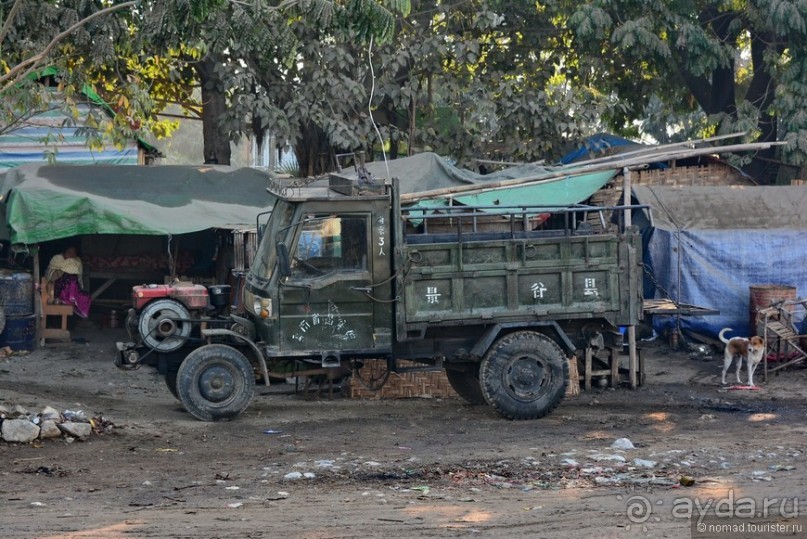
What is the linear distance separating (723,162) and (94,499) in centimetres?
1314

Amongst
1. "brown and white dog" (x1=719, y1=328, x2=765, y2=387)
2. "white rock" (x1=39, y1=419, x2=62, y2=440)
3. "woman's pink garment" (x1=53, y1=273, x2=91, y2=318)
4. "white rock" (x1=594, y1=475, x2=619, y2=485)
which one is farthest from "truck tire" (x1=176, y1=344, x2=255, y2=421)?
"woman's pink garment" (x1=53, y1=273, x2=91, y2=318)

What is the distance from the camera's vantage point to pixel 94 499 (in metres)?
7.49

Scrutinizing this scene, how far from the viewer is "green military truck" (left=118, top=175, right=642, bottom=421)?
33.8ft

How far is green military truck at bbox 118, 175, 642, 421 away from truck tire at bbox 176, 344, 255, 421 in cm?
1

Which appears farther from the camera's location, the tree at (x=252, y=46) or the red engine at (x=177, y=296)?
the red engine at (x=177, y=296)

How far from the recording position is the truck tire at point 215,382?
10406 mm

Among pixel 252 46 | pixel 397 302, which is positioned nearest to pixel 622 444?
pixel 397 302

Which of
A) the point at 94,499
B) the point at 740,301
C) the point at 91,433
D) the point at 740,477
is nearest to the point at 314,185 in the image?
the point at 91,433

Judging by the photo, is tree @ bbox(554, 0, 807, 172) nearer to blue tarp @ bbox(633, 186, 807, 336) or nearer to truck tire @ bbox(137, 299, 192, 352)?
blue tarp @ bbox(633, 186, 807, 336)

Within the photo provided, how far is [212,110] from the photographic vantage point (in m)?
18.2

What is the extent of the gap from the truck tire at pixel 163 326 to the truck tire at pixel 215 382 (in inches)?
13.2

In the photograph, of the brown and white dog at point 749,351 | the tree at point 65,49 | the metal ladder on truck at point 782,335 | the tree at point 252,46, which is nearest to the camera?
the tree at point 252,46

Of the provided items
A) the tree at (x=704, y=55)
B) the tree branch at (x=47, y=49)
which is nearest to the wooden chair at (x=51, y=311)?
the tree branch at (x=47, y=49)

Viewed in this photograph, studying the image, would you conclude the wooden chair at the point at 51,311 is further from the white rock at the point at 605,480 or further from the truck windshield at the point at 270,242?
the white rock at the point at 605,480
